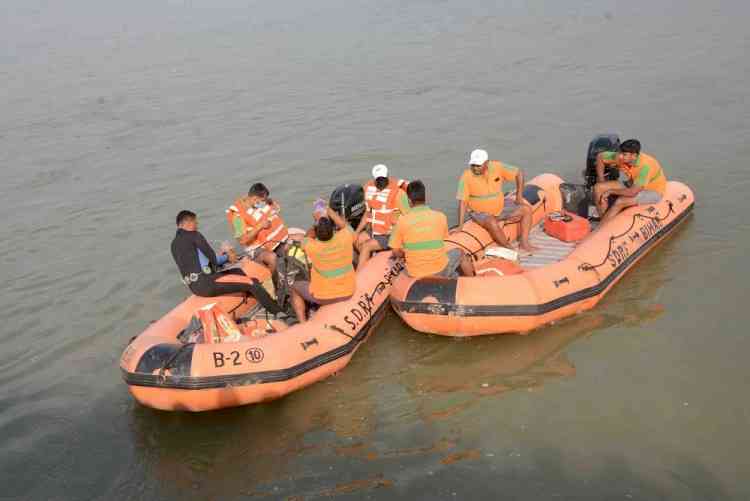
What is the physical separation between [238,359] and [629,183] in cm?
530

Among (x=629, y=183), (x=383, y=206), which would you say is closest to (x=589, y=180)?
(x=629, y=183)

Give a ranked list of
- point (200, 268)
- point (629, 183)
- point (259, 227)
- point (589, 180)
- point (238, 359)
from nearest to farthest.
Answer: point (238, 359), point (200, 268), point (259, 227), point (629, 183), point (589, 180)

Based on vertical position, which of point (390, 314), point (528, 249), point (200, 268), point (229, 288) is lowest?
point (390, 314)

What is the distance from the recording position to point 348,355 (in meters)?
6.51

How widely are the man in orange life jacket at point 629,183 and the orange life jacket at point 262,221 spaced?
384 cm

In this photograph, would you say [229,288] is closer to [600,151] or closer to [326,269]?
[326,269]

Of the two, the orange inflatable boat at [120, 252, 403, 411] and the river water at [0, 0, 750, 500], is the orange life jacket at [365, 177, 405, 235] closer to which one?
the river water at [0, 0, 750, 500]

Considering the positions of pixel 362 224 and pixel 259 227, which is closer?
pixel 259 227

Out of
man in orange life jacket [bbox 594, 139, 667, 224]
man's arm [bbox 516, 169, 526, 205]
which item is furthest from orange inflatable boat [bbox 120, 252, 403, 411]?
man in orange life jacket [bbox 594, 139, 667, 224]

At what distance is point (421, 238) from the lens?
6.70 metres

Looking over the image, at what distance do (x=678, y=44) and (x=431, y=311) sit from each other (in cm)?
1535

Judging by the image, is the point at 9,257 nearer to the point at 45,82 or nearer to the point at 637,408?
the point at 637,408

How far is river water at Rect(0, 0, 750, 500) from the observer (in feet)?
17.7

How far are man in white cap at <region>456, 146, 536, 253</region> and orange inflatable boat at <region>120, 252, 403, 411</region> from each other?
1958 millimetres
